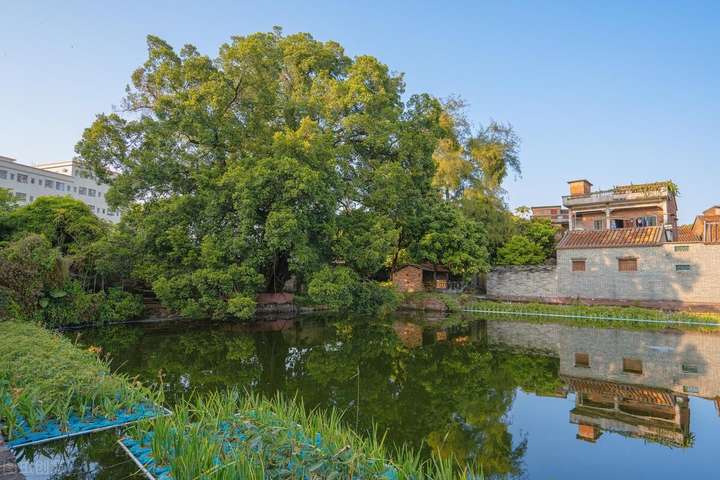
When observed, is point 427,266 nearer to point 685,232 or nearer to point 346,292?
point 346,292

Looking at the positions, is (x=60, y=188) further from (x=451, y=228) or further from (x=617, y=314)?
(x=617, y=314)

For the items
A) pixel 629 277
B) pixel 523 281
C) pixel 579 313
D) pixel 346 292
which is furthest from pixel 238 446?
pixel 523 281

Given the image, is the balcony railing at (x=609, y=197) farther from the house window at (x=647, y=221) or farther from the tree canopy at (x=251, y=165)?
the tree canopy at (x=251, y=165)

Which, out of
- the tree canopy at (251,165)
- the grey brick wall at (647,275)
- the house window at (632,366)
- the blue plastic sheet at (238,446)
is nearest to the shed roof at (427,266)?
the grey brick wall at (647,275)

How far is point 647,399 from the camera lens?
21.4ft

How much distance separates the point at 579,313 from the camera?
16.8 metres

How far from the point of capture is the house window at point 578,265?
2009cm

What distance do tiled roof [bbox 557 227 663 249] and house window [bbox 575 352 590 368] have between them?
37.9 feet

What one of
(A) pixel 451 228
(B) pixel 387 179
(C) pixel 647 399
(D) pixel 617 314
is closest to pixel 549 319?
(D) pixel 617 314

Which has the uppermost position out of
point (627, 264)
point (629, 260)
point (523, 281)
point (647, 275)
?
point (629, 260)

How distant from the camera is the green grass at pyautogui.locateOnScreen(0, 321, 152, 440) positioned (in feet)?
14.1

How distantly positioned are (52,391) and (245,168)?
908 cm

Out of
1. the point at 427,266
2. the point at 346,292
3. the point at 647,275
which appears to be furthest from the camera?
the point at 427,266

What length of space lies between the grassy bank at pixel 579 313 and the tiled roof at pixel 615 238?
3.29 m
